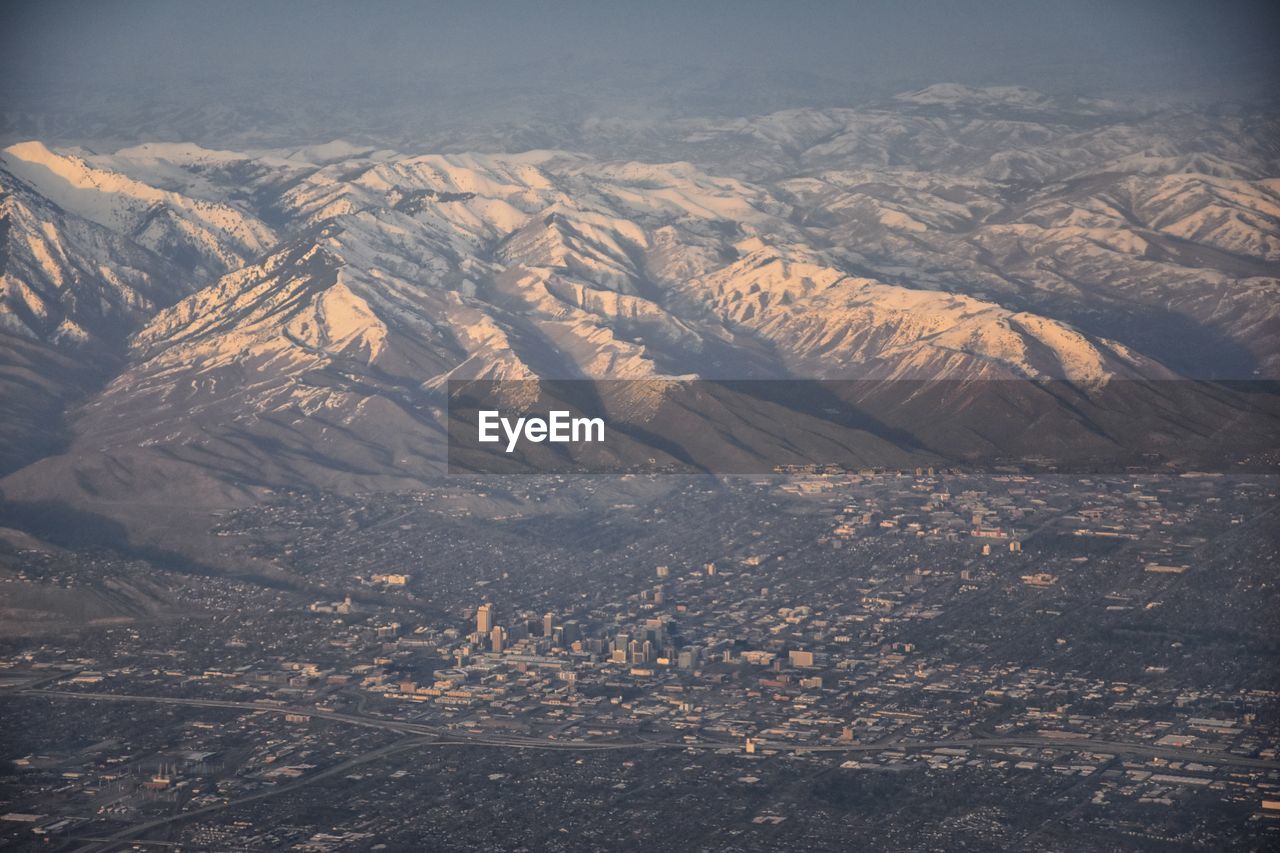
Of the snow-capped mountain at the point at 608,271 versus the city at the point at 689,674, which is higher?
the snow-capped mountain at the point at 608,271

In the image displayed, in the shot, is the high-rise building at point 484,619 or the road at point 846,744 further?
the high-rise building at point 484,619

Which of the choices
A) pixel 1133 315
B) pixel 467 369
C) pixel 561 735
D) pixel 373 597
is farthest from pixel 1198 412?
pixel 561 735

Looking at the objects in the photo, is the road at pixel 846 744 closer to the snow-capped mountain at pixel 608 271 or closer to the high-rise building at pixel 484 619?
the high-rise building at pixel 484 619

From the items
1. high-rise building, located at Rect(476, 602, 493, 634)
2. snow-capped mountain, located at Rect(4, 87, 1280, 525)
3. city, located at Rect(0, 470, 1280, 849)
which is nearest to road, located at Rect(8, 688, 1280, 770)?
city, located at Rect(0, 470, 1280, 849)

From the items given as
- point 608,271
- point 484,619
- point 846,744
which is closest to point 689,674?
point 846,744

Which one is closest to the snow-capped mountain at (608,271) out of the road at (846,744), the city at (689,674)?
the city at (689,674)

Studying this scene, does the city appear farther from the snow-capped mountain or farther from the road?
the snow-capped mountain
